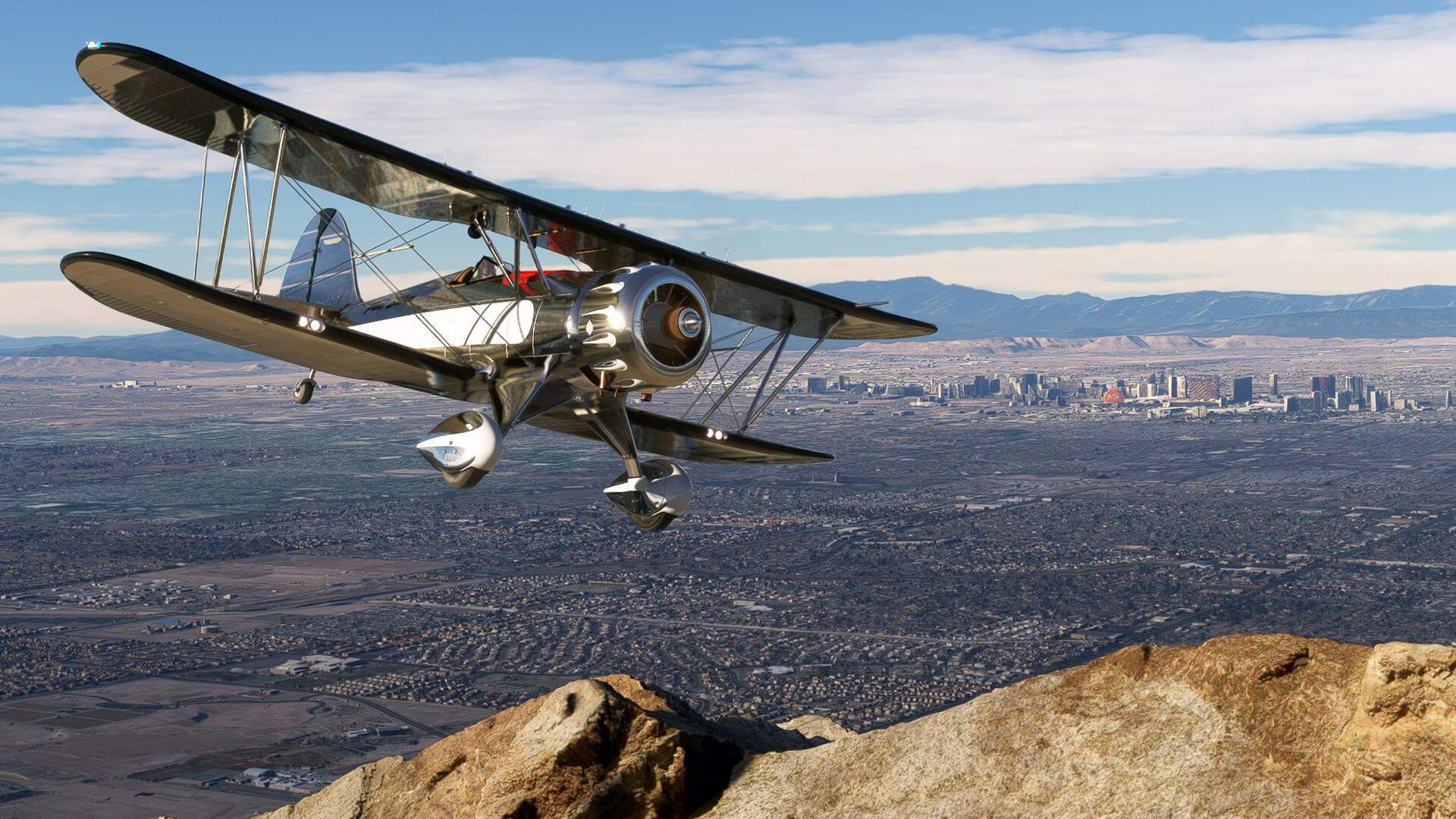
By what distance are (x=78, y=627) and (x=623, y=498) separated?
161929 mm

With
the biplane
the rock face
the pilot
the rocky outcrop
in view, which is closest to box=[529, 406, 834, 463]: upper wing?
the biplane

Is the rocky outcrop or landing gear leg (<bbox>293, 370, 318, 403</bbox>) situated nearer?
the rocky outcrop

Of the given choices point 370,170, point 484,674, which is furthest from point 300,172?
point 484,674

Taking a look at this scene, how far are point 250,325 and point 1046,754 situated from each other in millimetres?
12190

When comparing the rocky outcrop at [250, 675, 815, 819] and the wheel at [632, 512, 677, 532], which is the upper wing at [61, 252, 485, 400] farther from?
the rocky outcrop at [250, 675, 815, 819]

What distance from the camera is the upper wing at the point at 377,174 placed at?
17.0 metres

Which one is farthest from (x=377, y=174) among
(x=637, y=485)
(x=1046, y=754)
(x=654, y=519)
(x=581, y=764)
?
(x=1046, y=754)

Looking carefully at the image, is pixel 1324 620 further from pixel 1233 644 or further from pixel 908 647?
pixel 1233 644

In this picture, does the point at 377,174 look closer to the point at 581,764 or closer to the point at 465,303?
the point at 465,303

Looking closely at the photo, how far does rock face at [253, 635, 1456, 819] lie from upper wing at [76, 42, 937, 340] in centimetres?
772

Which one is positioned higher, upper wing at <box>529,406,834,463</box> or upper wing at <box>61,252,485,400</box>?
upper wing at <box>61,252,485,400</box>

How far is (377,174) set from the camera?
1991 centimetres

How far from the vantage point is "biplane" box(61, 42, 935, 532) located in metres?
17.3

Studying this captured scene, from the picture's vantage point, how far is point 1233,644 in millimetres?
13883
